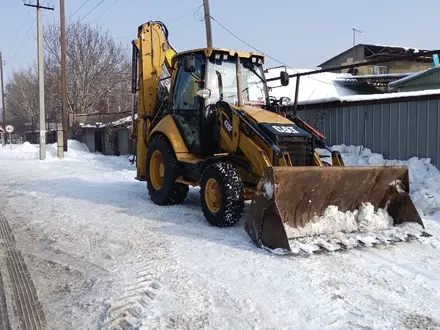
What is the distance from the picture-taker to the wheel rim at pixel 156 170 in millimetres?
8523

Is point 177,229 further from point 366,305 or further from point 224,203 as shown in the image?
point 366,305

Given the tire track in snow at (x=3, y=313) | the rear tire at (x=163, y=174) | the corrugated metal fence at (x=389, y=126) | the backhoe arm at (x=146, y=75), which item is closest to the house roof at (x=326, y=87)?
the corrugated metal fence at (x=389, y=126)

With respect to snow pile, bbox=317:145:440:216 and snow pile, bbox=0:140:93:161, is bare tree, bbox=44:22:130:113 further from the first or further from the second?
snow pile, bbox=317:145:440:216

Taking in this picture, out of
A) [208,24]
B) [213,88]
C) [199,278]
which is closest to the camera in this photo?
[199,278]

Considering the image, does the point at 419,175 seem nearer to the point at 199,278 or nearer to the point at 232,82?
the point at 232,82

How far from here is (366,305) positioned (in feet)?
12.4

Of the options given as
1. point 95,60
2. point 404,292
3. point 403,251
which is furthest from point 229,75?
point 95,60

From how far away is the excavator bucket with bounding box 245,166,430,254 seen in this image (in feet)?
17.1

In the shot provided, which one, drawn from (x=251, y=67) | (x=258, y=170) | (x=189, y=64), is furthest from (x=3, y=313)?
(x=251, y=67)

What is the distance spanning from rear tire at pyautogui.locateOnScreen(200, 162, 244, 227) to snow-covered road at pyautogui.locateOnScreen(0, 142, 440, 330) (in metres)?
0.20

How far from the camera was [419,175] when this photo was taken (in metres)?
8.29

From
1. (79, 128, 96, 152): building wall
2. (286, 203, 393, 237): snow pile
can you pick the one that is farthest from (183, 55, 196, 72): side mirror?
(79, 128, 96, 152): building wall

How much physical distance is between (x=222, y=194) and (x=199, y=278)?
184cm

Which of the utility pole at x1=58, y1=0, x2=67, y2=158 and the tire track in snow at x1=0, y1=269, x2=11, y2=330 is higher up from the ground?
the utility pole at x1=58, y1=0, x2=67, y2=158
